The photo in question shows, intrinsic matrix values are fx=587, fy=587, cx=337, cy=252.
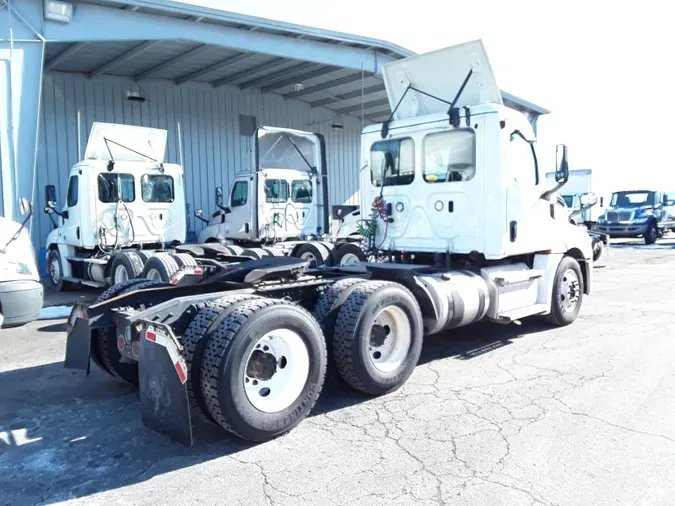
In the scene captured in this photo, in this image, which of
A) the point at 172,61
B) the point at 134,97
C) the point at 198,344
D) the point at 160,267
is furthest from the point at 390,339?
the point at 134,97

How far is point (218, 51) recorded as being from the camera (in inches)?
618

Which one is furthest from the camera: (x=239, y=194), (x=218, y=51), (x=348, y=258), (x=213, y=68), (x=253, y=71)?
(x=253, y=71)

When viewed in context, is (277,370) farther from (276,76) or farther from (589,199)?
(276,76)

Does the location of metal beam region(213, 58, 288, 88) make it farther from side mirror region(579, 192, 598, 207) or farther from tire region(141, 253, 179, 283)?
side mirror region(579, 192, 598, 207)

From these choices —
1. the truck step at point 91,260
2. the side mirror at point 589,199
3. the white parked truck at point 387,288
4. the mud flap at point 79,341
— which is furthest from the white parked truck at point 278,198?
the mud flap at point 79,341

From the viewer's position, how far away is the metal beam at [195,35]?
448 inches

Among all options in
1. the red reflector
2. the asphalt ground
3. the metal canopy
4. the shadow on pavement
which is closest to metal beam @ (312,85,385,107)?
the metal canopy

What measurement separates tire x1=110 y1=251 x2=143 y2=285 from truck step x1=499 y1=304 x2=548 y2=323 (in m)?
6.30

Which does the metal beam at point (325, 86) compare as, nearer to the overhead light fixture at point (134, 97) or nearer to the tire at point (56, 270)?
the overhead light fixture at point (134, 97)

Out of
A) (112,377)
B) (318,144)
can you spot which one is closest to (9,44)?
(318,144)

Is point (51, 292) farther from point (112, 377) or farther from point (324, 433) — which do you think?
point (324, 433)

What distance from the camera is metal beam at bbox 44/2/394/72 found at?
11.4 meters

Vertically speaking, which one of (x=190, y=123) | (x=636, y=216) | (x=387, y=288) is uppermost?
(x=190, y=123)

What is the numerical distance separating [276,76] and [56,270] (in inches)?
363
